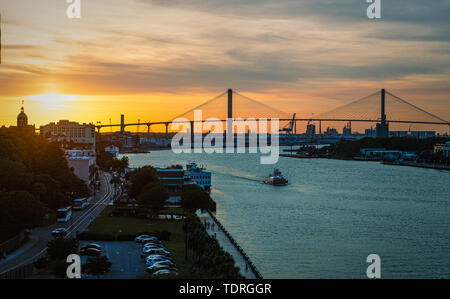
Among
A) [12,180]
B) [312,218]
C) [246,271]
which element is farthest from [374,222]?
[12,180]

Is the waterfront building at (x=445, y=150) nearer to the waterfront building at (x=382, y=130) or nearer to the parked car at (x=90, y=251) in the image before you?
the waterfront building at (x=382, y=130)

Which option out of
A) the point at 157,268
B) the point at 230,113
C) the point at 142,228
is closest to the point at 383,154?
the point at 230,113

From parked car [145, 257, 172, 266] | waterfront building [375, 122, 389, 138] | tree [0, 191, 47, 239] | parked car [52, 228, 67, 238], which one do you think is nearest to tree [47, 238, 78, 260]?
parked car [145, 257, 172, 266]

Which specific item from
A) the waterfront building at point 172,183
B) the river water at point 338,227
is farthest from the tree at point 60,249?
the waterfront building at point 172,183

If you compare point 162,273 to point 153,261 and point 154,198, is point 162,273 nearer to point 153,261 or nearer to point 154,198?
point 153,261
